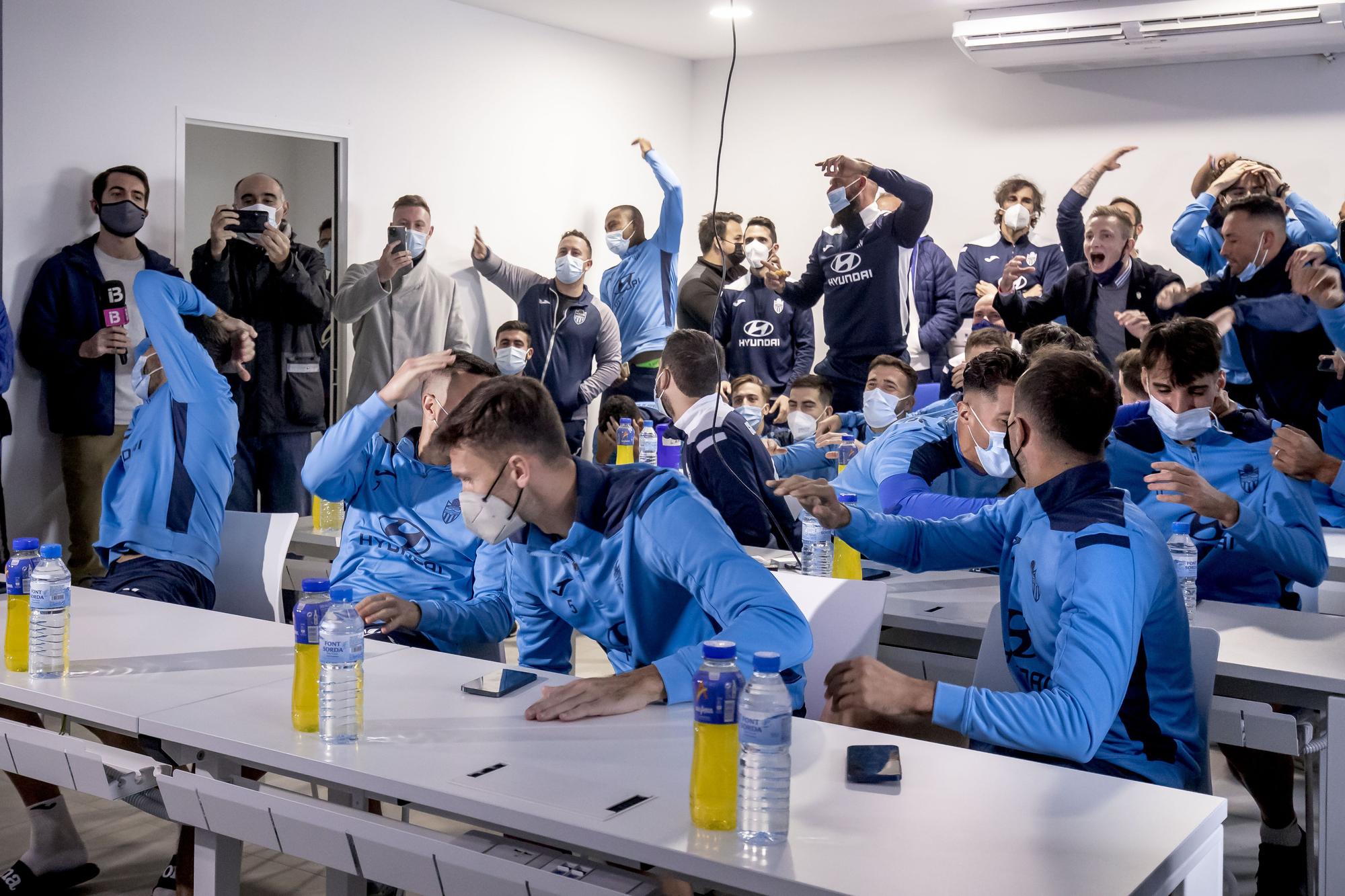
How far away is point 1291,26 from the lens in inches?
255

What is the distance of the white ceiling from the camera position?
7098mm

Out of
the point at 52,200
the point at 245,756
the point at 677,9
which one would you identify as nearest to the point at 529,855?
the point at 245,756

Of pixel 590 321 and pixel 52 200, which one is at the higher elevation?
pixel 52 200

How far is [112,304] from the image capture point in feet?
17.2

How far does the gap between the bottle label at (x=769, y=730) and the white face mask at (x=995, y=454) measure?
82.0 inches

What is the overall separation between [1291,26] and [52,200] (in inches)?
243

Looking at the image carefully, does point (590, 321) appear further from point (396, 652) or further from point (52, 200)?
point (396, 652)

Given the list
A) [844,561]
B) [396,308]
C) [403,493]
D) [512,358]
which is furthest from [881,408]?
[396,308]

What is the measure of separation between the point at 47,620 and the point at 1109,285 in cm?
578

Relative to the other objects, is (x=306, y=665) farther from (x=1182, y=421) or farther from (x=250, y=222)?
(x=250, y=222)

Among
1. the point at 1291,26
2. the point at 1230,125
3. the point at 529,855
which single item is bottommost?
the point at 529,855

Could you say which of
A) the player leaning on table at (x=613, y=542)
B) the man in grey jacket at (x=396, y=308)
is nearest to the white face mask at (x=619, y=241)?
the man in grey jacket at (x=396, y=308)

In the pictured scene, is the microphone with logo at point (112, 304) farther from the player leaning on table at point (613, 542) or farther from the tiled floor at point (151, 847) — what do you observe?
the player leaning on table at point (613, 542)

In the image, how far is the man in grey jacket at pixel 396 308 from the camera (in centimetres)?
643
